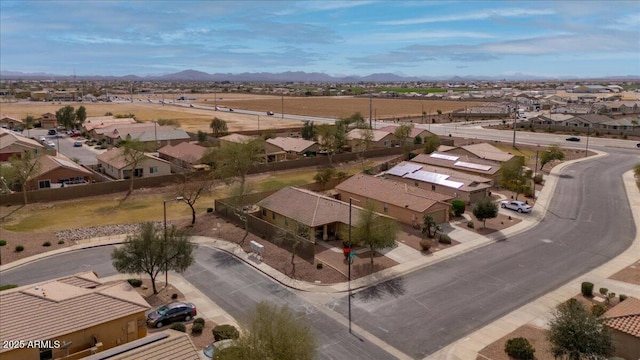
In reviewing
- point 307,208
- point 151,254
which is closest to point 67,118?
point 307,208

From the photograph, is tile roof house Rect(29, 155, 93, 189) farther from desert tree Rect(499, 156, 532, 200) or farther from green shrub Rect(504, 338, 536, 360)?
green shrub Rect(504, 338, 536, 360)

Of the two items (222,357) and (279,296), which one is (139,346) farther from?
(279,296)

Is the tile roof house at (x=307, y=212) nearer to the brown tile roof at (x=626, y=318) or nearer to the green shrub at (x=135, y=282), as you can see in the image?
the green shrub at (x=135, y=282)

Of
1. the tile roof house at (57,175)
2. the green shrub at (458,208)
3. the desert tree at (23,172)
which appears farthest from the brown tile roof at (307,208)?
the tile roof house at (57,175)

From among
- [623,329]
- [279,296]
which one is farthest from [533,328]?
[279,296]

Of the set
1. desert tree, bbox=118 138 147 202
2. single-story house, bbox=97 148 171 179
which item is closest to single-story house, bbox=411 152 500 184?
single-story house, bbox=97 148 171 179
